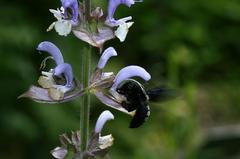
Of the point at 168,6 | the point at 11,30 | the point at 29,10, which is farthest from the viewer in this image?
the point at 168,6

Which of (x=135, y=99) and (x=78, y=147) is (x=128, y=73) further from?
(x=78, y=147)

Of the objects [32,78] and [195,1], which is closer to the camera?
[32,78]

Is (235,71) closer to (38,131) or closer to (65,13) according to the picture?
(38,131)

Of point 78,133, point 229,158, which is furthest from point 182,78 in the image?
point 78,133

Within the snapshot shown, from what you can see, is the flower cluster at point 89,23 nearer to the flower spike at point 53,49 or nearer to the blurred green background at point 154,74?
the flower spike at point 53,49

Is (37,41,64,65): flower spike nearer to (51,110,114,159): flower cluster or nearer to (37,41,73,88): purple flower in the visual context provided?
(37,41,73,88): purple flower

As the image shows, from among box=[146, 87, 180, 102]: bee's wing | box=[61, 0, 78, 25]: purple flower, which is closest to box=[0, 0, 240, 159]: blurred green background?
box=[146, 87, 180, 102]: bee's wing

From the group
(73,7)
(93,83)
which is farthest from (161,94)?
(73,7)

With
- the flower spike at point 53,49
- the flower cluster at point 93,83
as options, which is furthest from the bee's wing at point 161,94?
the flower spike at point 53,49

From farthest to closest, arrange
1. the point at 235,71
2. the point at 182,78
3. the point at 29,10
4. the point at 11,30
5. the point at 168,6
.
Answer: the point at 235,71 < the point at 168,6 < the point at 29,10 < the point at 11,30 < the point at 182,78
